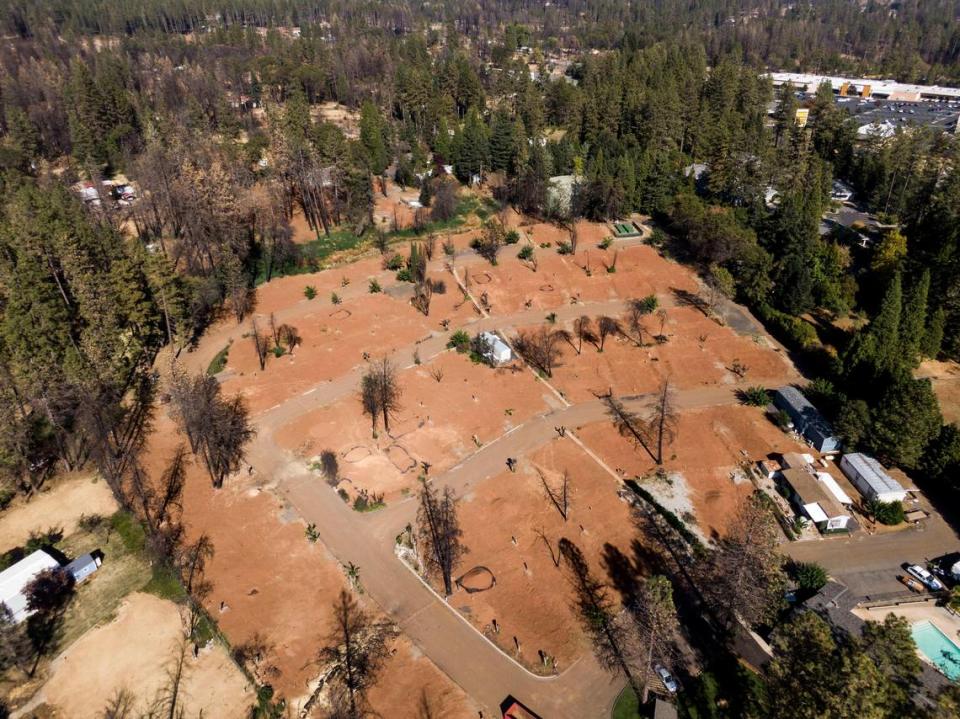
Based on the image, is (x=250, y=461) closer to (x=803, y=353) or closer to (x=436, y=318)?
(x=436, y=318)

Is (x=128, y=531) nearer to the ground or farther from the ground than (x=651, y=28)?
nearer to the ground

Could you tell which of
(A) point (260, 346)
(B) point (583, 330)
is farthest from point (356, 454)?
(B) point (583, 330)

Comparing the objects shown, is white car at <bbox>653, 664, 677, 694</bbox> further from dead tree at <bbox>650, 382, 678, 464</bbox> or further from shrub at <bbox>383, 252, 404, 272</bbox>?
shrub at <bbox>383, 252, 404, 272</bbox>

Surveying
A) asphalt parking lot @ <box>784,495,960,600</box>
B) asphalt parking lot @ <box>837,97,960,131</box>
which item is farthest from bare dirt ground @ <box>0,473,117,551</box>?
asphalt parking lot @ <box>837,97,960,131</box>

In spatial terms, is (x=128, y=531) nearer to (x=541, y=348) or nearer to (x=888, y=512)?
(x=541, y=348)

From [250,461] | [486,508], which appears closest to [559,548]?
[486,508]

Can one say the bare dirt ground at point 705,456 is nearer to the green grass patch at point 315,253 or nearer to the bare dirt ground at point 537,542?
the bare dirt ground at point 537,542
